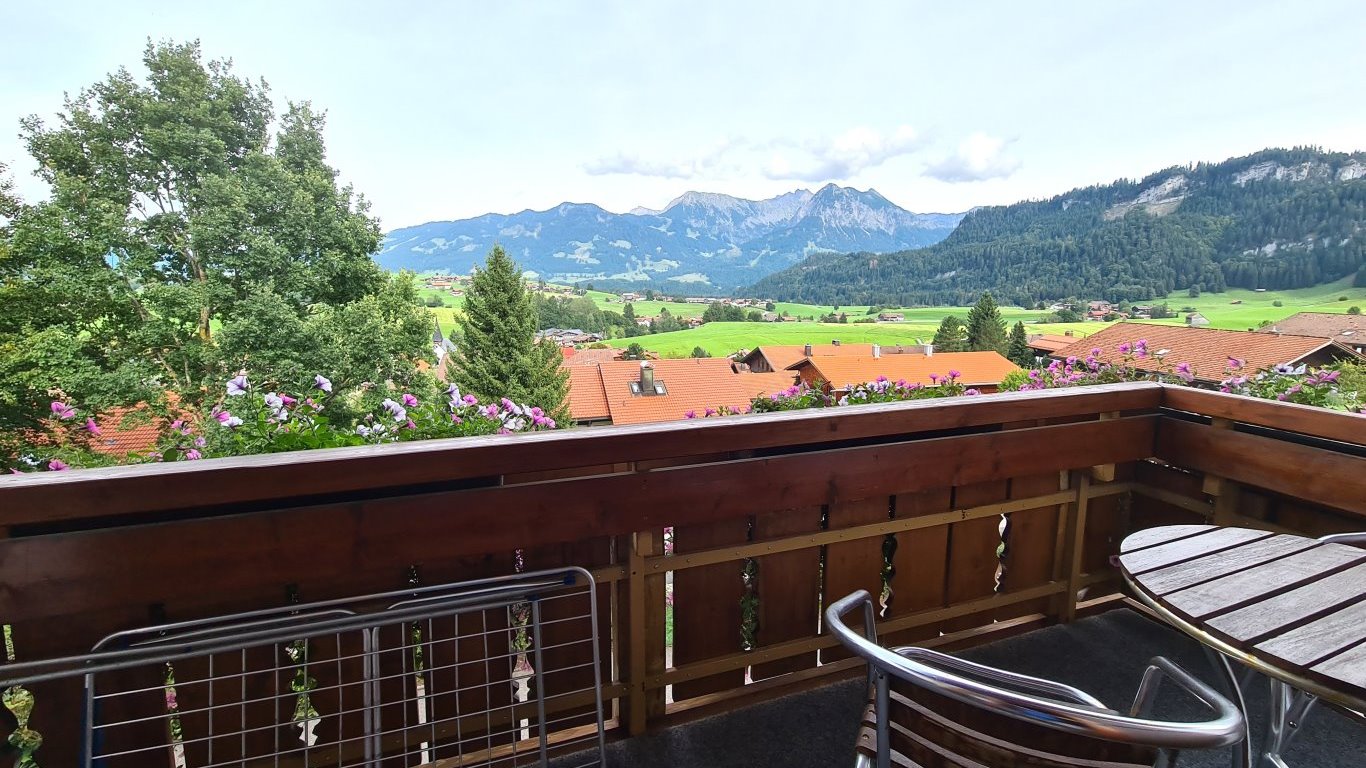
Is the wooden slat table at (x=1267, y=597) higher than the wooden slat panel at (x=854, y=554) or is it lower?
higher

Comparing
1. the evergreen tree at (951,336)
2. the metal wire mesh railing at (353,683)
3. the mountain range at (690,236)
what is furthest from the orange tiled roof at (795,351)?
the metal wire mesh railing at (353,683)

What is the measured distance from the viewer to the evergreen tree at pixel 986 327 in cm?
2286

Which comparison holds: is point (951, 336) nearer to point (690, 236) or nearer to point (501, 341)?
point (501, 341)

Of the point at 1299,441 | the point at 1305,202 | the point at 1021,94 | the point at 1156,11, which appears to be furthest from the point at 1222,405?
the point at 1305,202

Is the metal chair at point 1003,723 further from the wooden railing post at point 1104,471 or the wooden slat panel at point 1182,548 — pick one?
the wooden railing post at point 1104,471

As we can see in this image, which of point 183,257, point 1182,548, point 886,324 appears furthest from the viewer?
point 886,324

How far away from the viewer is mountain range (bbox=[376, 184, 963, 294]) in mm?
52600

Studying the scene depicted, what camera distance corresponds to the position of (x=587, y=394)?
24.0 meters

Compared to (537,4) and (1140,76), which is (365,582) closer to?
(537,4)

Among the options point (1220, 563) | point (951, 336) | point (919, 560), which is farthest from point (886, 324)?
point (1220, 563)

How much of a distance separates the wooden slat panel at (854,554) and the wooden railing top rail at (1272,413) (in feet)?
3.95

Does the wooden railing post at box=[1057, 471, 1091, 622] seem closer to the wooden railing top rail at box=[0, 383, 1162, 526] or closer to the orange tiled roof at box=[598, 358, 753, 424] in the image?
the wooden railing top rail at box=[0, 383, 1162, 526]

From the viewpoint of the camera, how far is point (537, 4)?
7195mm

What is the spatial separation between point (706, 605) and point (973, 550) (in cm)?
95
